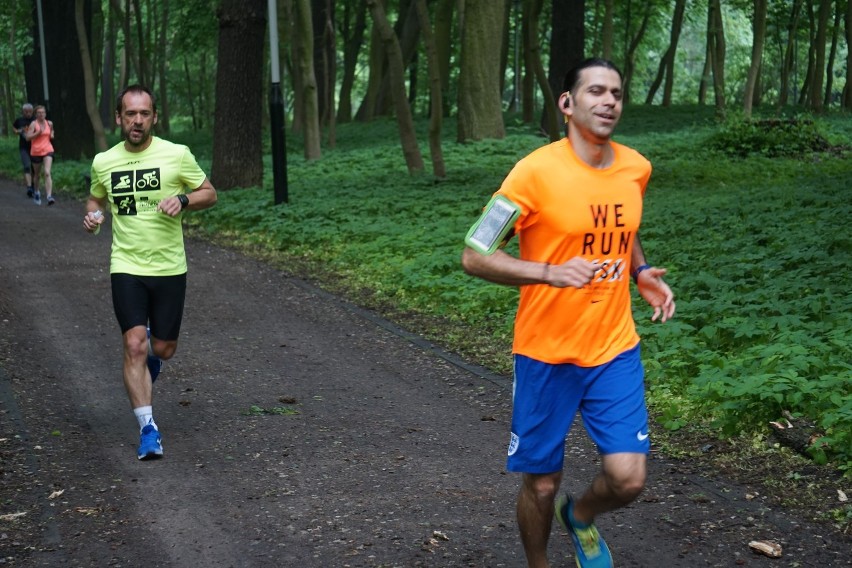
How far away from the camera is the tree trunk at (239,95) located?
1986cm

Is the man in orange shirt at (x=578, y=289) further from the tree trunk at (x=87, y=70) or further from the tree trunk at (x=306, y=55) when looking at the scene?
the tree trunk at (x=87, y=70)

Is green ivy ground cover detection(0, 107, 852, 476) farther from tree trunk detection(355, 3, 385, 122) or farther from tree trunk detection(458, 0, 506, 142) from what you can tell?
tree trunk detection(355, 3, 385, 122)

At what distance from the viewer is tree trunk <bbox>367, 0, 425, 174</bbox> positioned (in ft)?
63.6

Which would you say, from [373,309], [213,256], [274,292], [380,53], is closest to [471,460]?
[373,309]

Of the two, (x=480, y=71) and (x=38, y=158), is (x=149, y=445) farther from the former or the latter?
(x=480, y=71)

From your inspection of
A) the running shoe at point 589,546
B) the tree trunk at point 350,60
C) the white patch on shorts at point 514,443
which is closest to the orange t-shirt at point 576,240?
the white patch on shorts at point 514,443

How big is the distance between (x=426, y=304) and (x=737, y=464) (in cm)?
563

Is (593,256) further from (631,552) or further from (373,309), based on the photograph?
(373,309)

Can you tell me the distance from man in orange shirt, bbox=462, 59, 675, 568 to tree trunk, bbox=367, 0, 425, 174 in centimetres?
1521

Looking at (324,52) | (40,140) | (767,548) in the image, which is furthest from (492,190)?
(324,52)

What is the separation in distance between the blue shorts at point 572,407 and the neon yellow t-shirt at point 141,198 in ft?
10.3

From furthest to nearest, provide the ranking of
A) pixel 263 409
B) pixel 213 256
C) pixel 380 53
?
pixel 380 53
pixel 213 256
pixel 263 409

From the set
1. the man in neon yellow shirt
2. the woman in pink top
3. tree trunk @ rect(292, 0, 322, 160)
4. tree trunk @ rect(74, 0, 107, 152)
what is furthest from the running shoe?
tree trunk @ rect(74, 0, 107, 152)

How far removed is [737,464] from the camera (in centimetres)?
625
